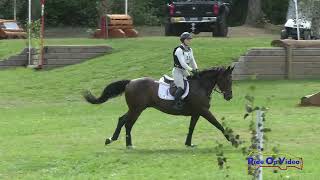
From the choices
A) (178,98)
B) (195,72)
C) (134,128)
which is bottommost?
(134,128)

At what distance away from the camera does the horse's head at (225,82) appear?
14.1m

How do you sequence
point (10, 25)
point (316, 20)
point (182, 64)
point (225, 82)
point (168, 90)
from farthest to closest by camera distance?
1. point (10, 25)
2. point (316, 20)
3. point (168, 90)
4. point (225, 82)
5. point (182, 64)

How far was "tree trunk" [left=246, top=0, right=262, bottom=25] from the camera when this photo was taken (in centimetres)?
5834

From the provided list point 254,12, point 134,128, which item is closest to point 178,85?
point 134,128

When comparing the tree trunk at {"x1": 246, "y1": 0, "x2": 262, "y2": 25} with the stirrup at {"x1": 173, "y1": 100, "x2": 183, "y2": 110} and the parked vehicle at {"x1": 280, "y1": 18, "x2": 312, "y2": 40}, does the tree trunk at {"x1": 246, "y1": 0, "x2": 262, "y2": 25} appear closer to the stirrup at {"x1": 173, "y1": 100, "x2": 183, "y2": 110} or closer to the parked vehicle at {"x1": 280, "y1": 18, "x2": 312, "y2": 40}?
the parked vehicle at {"x1": 280, "y1": 18, "x2": 312, "y2": 40}

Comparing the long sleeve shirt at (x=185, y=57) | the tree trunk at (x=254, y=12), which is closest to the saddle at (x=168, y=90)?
the long sleeve shirt at (x=185, y=57)

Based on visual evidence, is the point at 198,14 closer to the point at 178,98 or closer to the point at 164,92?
the point at 164,92

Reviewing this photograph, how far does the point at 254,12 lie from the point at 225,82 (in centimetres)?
4538

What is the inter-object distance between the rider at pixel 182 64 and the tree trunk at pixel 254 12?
4477 cm

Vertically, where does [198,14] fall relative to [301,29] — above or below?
above

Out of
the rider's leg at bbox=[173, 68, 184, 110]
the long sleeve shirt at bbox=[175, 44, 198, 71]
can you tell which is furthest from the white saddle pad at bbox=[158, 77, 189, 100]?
the long sleeve shirt at bbox=[175, 44, 198, 71]

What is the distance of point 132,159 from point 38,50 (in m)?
19.4

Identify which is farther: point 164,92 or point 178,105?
point 164,92

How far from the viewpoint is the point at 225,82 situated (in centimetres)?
1411
